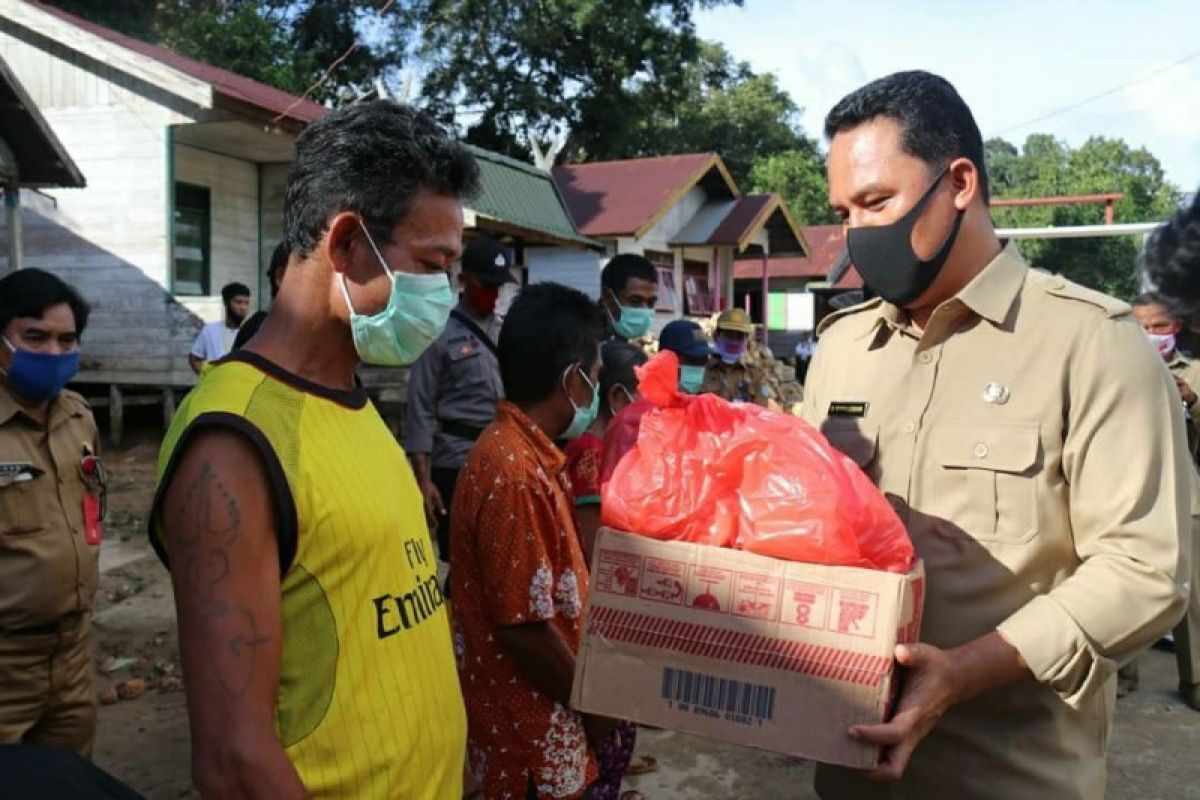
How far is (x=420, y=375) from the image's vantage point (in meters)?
5.03

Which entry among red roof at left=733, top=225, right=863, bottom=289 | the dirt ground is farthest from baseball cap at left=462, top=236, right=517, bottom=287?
red roof at left=733, top=225, right=863, bottom=289

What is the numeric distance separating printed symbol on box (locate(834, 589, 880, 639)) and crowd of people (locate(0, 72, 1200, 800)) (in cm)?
6

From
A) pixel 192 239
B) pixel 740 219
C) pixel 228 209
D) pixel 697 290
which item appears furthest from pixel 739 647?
pixel 697 290

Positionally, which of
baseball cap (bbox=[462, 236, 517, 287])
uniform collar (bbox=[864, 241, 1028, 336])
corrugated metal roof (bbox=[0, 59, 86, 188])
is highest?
corrugated metal roof (bbox=[0, 59, 86, 188])

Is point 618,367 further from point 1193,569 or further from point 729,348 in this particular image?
point 729,348

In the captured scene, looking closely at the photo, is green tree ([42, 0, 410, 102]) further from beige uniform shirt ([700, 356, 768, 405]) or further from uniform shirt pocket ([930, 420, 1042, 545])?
uniform shirt pocket ([930, 420, 1042, 545])

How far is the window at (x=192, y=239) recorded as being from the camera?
Answer: 12.0m

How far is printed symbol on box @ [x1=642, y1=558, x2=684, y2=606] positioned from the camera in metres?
1.66

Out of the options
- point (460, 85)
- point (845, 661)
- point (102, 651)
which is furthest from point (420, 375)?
point (460, 85)

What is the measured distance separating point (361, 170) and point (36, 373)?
7.85 ft

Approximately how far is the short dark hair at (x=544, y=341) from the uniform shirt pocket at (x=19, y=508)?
6.07ft

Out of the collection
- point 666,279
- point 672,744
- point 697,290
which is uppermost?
point 666,279

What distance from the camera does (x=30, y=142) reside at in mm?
8336

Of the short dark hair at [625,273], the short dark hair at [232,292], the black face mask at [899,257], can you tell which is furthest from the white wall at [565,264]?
the black face mask at [899,257]
